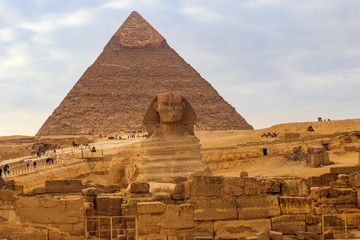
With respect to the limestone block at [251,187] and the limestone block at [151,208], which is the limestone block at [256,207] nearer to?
the limestone block at [251,187]

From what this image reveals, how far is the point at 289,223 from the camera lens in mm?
5945

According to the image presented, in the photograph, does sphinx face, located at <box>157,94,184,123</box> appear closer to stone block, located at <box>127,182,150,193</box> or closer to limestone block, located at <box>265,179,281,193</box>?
stone block, located at <box>127,182,150,193</box>

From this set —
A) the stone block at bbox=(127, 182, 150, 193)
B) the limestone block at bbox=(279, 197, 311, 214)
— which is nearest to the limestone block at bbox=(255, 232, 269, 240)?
the limestone block at bbox=(279, 197, 311, 214)

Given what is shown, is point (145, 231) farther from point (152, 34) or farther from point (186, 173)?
point (152, 34)

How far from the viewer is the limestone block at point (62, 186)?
25.1ft

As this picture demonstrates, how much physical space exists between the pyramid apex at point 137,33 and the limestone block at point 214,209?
165 meters

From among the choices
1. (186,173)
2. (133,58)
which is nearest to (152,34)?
(133,58)

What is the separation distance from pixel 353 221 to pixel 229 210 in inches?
69.0

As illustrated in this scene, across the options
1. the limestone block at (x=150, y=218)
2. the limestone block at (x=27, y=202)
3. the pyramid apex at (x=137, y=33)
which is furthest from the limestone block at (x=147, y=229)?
the pyramid apex at (x=137, y=33)

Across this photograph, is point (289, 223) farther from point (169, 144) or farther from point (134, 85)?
point (134, 85)

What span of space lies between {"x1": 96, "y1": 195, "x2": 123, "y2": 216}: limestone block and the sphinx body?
492 cm

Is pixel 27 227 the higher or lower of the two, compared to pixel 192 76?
lower

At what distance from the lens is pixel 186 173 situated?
37.9ft

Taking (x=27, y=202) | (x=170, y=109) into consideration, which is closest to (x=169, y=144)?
(x=170, y=109)
